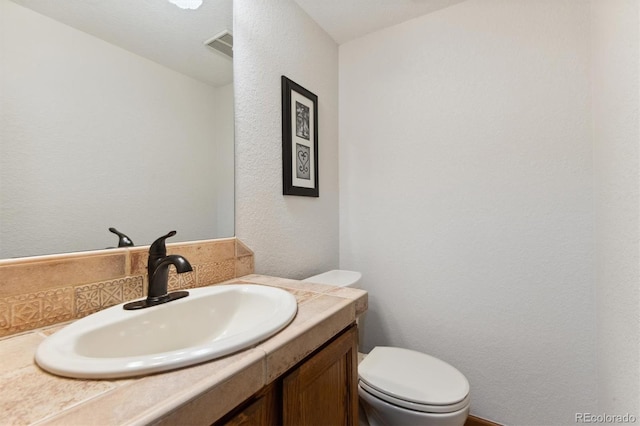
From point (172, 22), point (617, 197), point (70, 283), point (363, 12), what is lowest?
point (70, 283)

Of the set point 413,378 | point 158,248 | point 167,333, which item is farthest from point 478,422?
point 158,248

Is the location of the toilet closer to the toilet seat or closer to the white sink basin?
the toilet seat

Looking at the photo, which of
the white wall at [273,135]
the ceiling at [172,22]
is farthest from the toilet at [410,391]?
the ceiling at [172,22]

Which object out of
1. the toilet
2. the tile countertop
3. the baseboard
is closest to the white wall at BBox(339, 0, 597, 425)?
the baseboard

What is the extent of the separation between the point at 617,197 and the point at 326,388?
1171mm

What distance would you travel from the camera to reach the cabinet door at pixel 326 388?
1.88 feet

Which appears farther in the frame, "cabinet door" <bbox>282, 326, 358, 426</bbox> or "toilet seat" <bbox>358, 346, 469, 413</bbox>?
"toilet seat" <bbox>358, 346, 469, 413</bbox>

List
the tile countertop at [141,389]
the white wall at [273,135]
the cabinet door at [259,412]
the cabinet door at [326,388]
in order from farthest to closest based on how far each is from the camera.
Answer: the white wall at [273,135], the cabinet door at [326,388], the cabinet door at [259,412], the tile countertop at [141,389]

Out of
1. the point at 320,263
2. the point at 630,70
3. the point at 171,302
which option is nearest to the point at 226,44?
the point at 171,302

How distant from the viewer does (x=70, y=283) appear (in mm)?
660

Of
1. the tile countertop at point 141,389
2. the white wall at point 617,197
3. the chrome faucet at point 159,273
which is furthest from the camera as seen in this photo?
the white wall at point 617,197

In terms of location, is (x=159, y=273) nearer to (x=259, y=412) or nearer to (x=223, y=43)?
(x=259, y=412)

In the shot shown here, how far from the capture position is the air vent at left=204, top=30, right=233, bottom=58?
3.56 feet

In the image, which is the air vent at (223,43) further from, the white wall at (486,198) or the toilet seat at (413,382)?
the toilet seat at (413,382)
